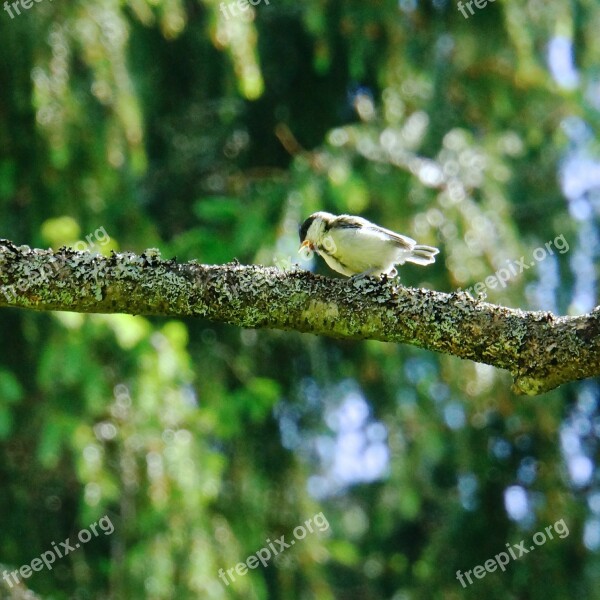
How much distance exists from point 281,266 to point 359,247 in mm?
597

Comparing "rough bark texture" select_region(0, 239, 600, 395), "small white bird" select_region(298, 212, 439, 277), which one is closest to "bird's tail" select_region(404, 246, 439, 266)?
"small white bird" select_region(298, 212, 439, 277)

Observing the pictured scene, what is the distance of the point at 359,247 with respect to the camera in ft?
14.3

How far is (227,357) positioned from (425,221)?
1.64m

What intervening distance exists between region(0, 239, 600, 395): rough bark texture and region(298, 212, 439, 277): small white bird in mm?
1180

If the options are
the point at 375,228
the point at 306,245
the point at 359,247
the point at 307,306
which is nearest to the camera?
the point at 307,306

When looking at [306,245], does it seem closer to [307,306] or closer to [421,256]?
[421,256]

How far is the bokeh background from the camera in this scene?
4879 millimetres

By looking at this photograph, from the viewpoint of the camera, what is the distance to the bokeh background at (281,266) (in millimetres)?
4879

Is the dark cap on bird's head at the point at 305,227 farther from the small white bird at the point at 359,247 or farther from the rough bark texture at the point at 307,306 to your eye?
the rough bark texture at the point at 307,306

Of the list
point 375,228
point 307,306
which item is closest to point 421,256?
point 375,228

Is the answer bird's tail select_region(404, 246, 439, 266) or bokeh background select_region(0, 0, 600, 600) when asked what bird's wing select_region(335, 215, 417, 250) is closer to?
bird's tail select_region(404, 246, 439, 266)

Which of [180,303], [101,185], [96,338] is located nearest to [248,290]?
[180,303]

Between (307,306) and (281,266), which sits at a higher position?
(281,266)

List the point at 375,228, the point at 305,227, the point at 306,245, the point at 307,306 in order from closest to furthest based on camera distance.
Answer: the point at 307,306, the point at 375,228, the point at 306,245, the point at 305,227
